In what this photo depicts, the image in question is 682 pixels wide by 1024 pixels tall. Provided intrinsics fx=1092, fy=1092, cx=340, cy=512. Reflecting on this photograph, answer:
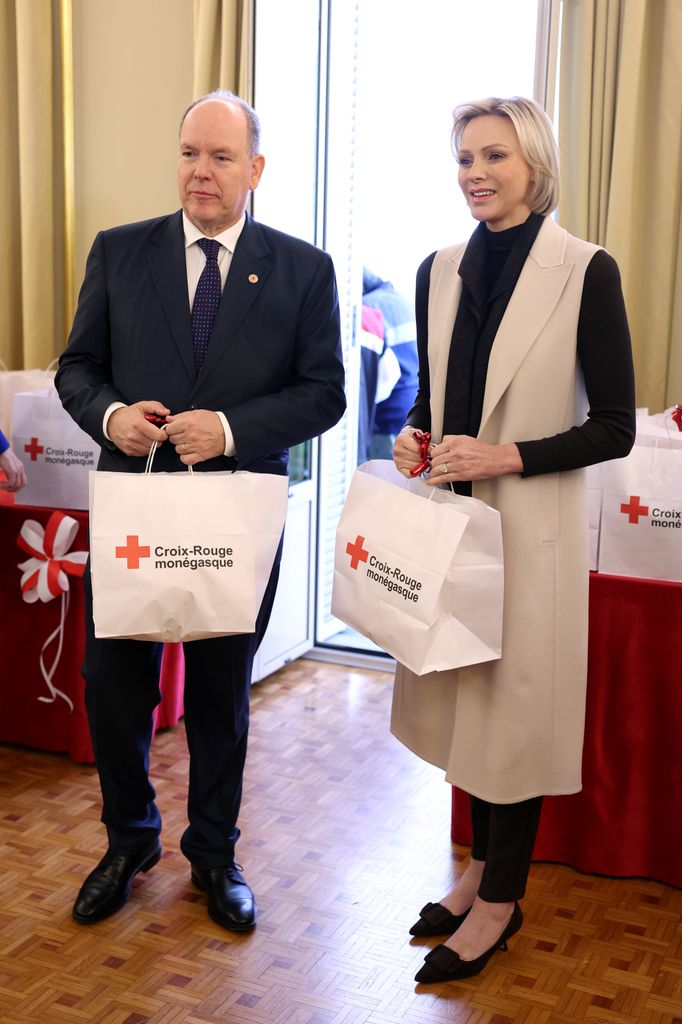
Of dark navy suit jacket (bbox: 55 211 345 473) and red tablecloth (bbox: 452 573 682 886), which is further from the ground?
dark navy suit jacket (bbox: 55 211 345 473)

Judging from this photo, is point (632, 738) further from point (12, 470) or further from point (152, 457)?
point (12, 470)

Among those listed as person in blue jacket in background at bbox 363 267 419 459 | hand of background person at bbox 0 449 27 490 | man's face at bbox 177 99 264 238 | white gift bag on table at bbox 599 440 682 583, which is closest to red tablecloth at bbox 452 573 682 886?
white gift bag on table at bbox 599 440 682 583

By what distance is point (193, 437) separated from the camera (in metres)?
2.05

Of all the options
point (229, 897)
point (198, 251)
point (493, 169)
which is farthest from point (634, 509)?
point (229, 897)

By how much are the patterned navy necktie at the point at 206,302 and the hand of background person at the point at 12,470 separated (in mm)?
963

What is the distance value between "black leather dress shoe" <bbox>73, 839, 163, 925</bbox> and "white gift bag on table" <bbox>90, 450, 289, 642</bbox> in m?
0.64

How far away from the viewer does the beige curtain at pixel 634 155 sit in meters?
3.12

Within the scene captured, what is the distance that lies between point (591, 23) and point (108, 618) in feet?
7.53

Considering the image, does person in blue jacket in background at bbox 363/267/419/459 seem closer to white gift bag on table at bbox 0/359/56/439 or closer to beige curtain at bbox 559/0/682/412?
beige curtain at bbox 559/0/682/412

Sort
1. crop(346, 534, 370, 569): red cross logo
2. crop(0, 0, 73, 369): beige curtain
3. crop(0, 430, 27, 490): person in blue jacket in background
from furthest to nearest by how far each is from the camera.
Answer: crop(0, 0, 73, 369): beige curtain → crop(0, 430, 27, 490): person in blue jacket in background → crop(346, 534, 370, 569): red cross logo

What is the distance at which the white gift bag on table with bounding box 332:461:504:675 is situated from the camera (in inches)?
75.0

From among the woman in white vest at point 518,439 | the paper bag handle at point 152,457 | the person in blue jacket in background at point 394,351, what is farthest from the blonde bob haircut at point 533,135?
the person in blue jacket in background at point 394,351

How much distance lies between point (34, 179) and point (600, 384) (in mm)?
2649

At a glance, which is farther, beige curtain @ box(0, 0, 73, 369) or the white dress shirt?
beige curtain @ box(0, 0, 73, 369)
